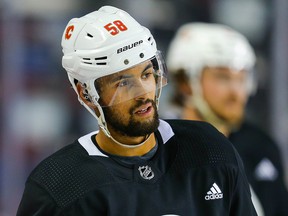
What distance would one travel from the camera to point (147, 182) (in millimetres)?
2762

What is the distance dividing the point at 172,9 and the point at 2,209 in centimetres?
177

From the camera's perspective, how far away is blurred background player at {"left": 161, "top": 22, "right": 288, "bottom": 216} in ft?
13.8

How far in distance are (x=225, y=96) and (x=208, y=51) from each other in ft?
1.19

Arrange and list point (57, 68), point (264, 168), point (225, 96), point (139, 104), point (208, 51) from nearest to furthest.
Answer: point (139, 104) → point (264, 168) → point (225, 96) → point (208, 51) → point (57, 68)

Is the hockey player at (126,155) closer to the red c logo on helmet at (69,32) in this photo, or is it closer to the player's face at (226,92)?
the red c logo on helmet at (69,32)

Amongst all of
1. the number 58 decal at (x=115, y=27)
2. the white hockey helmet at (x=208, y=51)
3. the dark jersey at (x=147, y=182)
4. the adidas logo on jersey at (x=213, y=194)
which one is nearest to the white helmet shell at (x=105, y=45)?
the number 58 decal at (x=115, y=27)

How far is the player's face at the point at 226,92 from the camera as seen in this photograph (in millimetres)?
4301

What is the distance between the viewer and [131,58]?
2.79m

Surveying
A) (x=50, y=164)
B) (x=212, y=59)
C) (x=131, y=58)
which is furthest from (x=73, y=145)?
(x=212, y=59)

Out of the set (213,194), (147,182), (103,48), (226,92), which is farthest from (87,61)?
(226,92)

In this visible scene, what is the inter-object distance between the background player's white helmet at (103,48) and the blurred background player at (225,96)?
1456mm

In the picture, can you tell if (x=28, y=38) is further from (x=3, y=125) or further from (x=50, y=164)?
(x=50, y=164)

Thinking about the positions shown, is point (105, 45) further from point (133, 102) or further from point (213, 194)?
point (213, 194)

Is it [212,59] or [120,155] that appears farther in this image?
[212,59]
